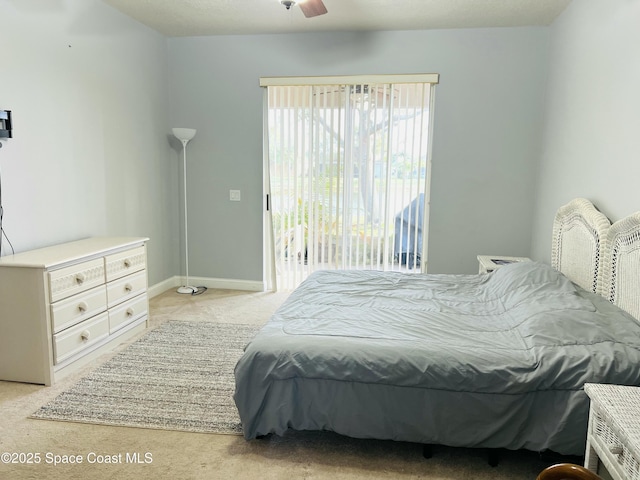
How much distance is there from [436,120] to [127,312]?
3.24m

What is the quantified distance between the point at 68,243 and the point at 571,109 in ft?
12.9

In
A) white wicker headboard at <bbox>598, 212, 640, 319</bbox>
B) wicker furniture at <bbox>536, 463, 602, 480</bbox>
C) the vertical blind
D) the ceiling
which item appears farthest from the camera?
the vertical blind

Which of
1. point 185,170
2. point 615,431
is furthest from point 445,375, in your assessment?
point 185,170

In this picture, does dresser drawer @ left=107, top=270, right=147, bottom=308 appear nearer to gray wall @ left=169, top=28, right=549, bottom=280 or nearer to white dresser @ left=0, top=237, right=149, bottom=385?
white dresser @ left=0, top=237, right=149, bottom=385

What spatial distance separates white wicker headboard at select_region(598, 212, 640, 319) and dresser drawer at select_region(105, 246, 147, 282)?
314 cm

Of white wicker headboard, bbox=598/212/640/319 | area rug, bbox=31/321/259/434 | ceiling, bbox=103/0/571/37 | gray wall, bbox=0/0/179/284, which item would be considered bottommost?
area rug, bbox=31/321/259/434

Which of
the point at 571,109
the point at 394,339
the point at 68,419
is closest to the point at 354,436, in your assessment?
the point at 394,339

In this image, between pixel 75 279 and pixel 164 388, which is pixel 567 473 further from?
pixel 75 279

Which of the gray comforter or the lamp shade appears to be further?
the lamp shade

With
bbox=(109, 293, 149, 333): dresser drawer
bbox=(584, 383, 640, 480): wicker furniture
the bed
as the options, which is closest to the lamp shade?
bbox=(109, 293, 149, 333): dresser drawer

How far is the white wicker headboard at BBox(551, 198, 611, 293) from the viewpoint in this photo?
8.57 feet

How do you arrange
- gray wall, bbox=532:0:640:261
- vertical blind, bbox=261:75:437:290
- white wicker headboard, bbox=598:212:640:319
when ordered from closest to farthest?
white wicker headboard, bbox=598:212:640:319
gray wall, bbox=532:0:640:261
vertical blind, bbox=261:75:437:290

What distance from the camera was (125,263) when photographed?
10.8ft

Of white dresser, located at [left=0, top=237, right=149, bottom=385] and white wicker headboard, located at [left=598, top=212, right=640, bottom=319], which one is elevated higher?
white wicker headboard, located at [left=598, top=212, right=640, bottom=319]
